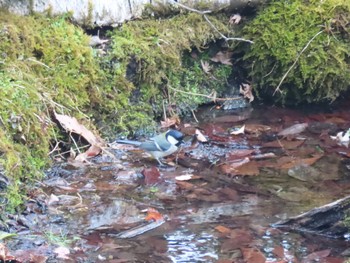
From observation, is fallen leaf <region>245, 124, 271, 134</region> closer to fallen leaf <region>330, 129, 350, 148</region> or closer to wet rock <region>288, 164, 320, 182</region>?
fallen leaf <region>330, 129, 350, 148</region>

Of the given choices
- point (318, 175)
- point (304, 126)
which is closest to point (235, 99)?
point (304, 126)

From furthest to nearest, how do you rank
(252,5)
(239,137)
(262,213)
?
(252,5) → (239,137) → (262,213)

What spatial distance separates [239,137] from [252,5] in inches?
58.3

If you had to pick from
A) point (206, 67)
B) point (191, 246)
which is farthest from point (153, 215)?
point (206, 67)

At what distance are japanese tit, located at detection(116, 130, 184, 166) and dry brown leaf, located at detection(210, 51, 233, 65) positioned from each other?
5.26 ft

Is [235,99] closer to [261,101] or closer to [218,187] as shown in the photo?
[261,101]

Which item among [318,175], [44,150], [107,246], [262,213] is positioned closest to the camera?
[107,246]

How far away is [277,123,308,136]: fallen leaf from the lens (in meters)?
5.85

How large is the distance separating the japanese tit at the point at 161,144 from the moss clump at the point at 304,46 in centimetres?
153

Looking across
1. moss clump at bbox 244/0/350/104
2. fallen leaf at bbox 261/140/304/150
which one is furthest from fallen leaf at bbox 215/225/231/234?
moss clump at bbox 244/0/350/104

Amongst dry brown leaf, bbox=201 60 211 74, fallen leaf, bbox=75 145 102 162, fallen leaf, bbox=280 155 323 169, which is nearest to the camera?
fallen leaf, bbox=75 145 102 162

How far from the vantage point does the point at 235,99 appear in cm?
654

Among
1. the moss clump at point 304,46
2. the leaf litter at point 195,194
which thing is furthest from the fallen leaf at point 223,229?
the moss clump at point 304,46

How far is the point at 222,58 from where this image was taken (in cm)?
658
